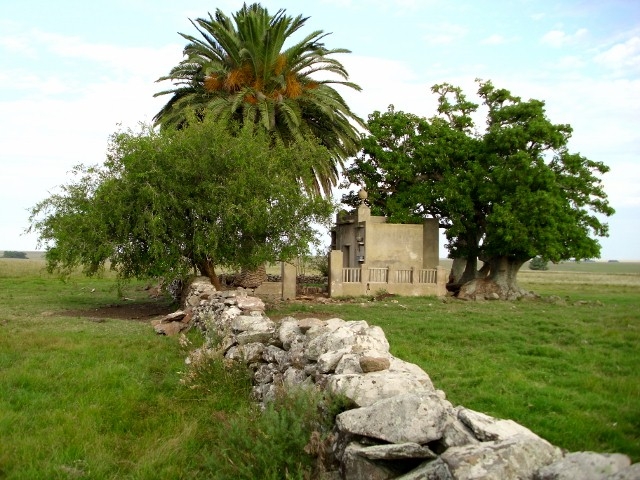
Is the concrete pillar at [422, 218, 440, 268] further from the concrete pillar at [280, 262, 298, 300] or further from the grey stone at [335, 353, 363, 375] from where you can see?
the grey stone at [335, 353, 363, 375]

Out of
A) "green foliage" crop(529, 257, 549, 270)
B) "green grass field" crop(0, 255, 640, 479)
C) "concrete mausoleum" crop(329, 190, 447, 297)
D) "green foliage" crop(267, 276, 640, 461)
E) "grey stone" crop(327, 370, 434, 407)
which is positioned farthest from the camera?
"green foliage" crop(529, 257, 549, 270)

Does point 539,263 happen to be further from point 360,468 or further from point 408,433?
point 360,468

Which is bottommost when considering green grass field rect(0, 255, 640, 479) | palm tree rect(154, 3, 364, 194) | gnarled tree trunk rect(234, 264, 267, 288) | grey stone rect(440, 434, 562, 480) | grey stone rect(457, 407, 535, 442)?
green grass field rect(0, 255, 640, 479)

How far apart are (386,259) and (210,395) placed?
1985cm

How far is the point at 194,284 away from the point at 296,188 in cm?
445

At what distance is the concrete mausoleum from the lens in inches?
1021

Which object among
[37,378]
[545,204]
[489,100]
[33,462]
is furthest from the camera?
[489,100]

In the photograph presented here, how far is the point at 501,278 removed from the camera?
2772cm

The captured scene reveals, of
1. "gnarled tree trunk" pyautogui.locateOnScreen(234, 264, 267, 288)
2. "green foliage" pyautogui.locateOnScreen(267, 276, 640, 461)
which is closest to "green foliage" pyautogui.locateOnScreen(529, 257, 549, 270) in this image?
"green foliage" pyautogui.locateOnScreen(267, 276, 640, 461)

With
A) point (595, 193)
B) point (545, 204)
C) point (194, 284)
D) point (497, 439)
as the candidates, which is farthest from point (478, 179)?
point (497, 439)

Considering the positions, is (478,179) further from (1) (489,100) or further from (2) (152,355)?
(2) (152,355)

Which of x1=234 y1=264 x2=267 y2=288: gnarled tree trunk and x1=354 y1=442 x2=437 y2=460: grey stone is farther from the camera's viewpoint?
x1=234 y1=264 x2=267 y2=288: gnarled tree trunk

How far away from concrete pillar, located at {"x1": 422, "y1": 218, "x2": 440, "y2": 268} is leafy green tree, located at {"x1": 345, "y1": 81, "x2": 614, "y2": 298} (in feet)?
2.43

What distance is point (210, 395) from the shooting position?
7.99 meters
